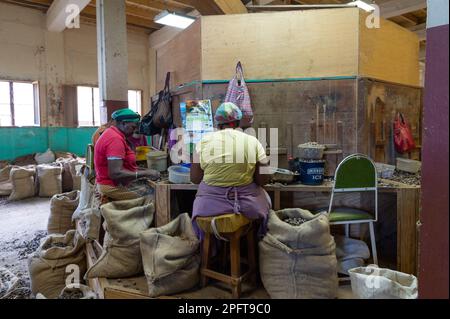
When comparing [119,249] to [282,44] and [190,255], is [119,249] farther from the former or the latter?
[282,44]

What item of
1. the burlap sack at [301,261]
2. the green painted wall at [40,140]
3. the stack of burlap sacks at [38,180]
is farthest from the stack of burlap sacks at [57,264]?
the green painted wall at [40,140]

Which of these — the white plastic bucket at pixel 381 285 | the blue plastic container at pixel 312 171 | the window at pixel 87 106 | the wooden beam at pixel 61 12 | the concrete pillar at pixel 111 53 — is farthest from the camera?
the window at pixel 87 106

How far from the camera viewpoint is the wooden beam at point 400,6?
6.52 m

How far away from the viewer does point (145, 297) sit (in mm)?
2543

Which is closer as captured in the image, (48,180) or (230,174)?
(230,174)

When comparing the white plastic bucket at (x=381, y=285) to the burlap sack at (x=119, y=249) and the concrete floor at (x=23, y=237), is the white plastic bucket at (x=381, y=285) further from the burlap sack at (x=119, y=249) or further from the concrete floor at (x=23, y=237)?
the burlap sack at (x=119, y=249)

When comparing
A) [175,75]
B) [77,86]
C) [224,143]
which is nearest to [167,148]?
[175,75]

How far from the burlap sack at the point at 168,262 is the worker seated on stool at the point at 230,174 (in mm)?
260

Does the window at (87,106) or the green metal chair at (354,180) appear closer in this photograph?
the green metal chair at (354,180)

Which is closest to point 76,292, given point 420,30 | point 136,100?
point 136,100

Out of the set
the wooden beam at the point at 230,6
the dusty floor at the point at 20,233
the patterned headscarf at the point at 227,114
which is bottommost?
the dusty floor at the point at 20,233

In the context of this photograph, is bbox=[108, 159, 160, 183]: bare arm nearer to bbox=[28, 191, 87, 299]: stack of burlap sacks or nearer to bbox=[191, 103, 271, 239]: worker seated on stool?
bbox=[28, 191, 87, 299]: stack of burlap sacks

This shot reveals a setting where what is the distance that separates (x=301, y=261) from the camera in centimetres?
240

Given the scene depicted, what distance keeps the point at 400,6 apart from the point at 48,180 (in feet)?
24.3
